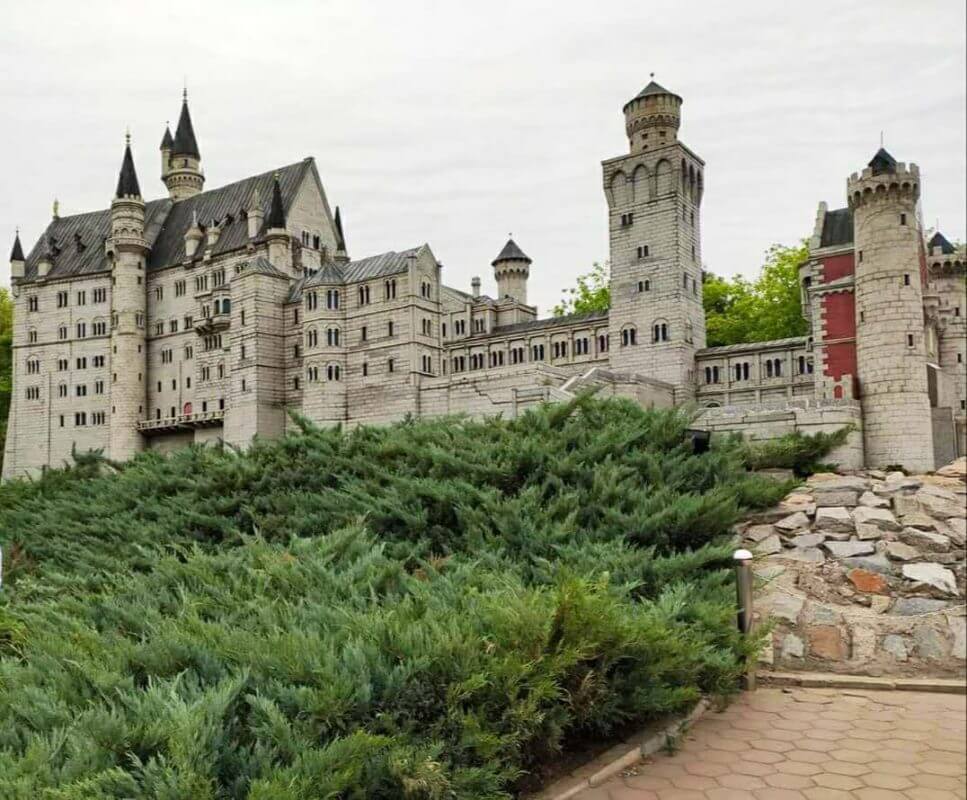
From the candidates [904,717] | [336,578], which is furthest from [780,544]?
[336,578]

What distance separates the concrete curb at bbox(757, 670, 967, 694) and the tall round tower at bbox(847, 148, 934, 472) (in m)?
13.4

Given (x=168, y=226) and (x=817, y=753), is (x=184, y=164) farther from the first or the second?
(x=817, y=753)

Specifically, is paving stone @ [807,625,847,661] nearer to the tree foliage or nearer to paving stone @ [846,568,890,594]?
paving stone @ [846,568,890,594]

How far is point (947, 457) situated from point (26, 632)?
71.3 feet

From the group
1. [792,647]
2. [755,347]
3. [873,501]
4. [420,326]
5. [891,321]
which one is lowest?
[792,647]

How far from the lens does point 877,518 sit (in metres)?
12.6

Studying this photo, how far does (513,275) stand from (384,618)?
45129mm

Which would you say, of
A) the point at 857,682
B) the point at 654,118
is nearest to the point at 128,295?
the point at 654,118

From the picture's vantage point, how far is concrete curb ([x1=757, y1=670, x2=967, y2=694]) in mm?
7469

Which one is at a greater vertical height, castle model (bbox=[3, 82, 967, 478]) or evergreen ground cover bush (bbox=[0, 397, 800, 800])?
castle model (bbox=[3, 82, 967, 478])

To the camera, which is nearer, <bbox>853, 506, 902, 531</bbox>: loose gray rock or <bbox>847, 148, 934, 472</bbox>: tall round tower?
<bbox>853, 506, 902, 531</bbox>: loose gray rock

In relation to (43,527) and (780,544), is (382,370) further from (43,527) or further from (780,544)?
(780,544)

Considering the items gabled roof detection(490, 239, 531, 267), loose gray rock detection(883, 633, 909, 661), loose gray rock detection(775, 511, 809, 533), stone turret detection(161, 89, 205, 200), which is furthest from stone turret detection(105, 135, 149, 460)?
loose gray rock detection(883, 633, 909, 661)

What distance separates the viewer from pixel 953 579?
1052cm
